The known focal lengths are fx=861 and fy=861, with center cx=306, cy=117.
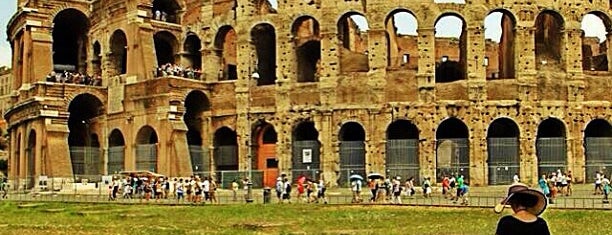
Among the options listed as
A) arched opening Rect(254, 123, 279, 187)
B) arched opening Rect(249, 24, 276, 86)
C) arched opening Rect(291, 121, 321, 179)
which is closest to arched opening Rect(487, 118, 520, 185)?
arched opening Rect(291, 121, 321, 179)

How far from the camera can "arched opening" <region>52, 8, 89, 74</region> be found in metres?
66.3

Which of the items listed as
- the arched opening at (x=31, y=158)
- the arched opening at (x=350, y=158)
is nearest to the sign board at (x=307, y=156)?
the arched opening at (x=350, y=158)

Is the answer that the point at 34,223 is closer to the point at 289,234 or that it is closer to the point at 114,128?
the point at 289,234

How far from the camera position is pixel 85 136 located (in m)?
62.4

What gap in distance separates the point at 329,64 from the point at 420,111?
6.31 metres

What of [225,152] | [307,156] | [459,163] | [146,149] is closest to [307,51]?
[307,156]

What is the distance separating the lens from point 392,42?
224 ft

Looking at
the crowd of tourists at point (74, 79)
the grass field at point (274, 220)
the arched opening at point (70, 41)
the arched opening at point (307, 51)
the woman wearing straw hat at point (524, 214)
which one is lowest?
the grass field at point (274, 220)

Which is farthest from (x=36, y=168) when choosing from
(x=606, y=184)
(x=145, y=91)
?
(x=606, y=184)

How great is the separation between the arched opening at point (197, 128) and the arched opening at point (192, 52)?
3436mm

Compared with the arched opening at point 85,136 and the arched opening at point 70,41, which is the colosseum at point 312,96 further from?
the arched opening at point 70,41

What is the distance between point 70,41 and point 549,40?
37401 millimetres

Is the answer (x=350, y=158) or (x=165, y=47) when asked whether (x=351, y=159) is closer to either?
(x=350, y=158)

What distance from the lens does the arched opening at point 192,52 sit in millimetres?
59750
